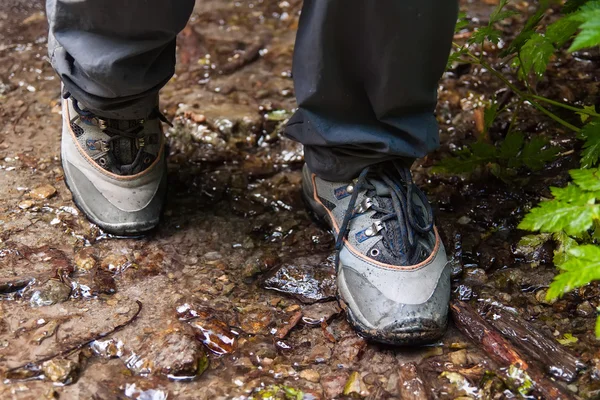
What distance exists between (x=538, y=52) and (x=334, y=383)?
4.15 feet

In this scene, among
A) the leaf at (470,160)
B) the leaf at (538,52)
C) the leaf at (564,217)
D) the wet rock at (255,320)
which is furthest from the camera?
the leaf at (470,160)

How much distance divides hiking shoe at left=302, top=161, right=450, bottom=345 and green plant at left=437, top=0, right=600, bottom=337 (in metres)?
0.35

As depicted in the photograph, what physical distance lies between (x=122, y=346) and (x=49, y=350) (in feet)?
0.64

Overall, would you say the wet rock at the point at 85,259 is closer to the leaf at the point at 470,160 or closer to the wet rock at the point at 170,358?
the wet rock at the point at 170,358

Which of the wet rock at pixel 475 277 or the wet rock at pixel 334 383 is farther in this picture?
the wet rock at pixel 475 277

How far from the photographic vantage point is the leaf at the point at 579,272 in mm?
1426

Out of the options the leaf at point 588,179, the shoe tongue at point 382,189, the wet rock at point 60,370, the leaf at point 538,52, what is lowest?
the wet rock at point 60,370

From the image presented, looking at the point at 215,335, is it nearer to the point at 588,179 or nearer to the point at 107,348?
the point at 107,348

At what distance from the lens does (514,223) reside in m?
2.23

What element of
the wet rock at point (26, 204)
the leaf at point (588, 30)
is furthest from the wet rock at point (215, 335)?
the leaf at point (588, 30)

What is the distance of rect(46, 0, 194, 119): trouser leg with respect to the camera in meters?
1.68

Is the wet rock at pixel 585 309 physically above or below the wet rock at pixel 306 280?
above

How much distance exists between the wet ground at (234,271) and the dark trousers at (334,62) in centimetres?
49

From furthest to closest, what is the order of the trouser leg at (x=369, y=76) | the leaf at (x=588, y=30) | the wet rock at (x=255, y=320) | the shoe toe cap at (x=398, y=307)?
the wet rock at (x=255, y=320)
the shoe toe cap at (x=398, y=307)
the trouser leg at (x=369, y=76)
the leaf at (x=588, y=30)
